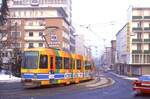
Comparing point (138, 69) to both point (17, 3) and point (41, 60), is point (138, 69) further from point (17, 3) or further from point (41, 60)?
point (41, 60)

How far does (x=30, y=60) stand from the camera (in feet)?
113

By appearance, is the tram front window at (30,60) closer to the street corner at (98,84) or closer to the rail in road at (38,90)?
the rail in road at (38,90)

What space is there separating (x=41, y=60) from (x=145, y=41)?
8040 cm

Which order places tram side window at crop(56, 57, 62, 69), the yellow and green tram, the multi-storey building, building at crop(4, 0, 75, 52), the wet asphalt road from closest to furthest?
the wet asphalt road, the yellow and green tram, tram side window at crop(56, 57, 62, 69), building at crop(4, 0, 75, 52), the multi-storey building

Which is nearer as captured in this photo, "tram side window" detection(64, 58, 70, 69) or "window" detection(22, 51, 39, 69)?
"window" detection(22, 51, 39, 69)

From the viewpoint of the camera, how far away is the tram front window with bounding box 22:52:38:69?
34.1 metres

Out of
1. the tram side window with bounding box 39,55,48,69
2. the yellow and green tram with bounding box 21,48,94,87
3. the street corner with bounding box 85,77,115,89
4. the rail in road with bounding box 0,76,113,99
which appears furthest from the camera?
the street corner with bounding box 85,77,115,89

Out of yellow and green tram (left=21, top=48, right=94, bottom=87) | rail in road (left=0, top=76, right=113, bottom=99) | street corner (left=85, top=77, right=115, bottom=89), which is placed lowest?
street corner (left=85, top=77, right=115, bottom=89)

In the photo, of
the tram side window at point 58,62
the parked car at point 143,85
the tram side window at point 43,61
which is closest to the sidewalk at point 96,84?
the tram side window at point 58,62

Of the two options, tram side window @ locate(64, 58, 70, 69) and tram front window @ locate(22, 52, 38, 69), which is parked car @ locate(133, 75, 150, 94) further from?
tram side window @ locate(64, 58, 70, 69)

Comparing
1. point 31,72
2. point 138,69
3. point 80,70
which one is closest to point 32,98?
point 31,72

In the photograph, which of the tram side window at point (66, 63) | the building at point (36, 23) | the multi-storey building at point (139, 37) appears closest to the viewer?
the tram side window at point (66, 63)

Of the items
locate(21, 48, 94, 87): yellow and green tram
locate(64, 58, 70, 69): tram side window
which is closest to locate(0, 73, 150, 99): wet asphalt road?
locate(21, 48, 94, 87): yellow and green tram

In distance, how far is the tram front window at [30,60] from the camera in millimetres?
34125
